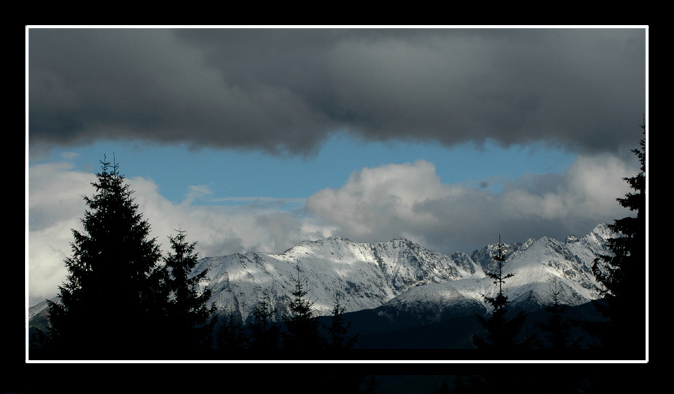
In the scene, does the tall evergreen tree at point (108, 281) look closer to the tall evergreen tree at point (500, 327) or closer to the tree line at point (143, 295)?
the tree line at point (143, 295)

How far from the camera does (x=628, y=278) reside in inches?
501

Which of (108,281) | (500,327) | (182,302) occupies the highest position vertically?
(108,281)

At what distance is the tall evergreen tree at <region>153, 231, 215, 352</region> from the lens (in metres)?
17.2

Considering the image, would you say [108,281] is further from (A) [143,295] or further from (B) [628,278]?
(B) [628,278]

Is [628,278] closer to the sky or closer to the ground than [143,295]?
closer to the sky

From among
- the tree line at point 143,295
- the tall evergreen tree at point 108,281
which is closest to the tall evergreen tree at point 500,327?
the tree line at point 143,295

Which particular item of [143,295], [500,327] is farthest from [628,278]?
[143,295]

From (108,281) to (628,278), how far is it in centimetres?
1274

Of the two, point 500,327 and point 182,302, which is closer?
point 182,302

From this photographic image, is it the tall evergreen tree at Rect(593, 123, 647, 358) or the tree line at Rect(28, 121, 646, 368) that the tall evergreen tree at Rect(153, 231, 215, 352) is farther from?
the tall evergreen tree at Rect(593, 123, 647, 358)
